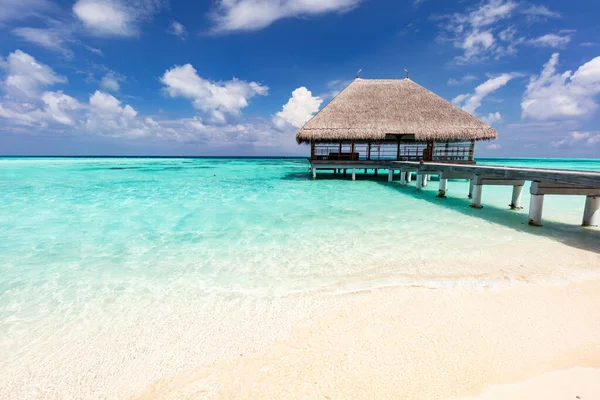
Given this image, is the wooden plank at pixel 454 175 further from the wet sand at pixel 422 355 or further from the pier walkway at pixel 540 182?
the wet sand at pixel 422 355

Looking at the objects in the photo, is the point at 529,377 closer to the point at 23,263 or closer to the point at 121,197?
the point at 23,263

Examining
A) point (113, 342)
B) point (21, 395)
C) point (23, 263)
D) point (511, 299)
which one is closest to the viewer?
point (21, 395)

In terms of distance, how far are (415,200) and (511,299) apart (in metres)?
6.64

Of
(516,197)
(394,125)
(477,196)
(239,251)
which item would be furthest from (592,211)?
(394,125)

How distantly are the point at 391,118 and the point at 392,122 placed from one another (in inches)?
11.2

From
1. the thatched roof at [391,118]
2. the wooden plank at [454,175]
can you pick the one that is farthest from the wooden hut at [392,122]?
the wooden plank at [454,175]

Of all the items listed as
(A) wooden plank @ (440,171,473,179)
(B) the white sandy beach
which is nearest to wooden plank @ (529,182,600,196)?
(B) the white sandy beach

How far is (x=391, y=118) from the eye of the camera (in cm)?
1409

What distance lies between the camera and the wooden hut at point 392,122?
13422mm

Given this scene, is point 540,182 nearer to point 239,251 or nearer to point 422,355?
point 422,355

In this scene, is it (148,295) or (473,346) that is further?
(148,295)

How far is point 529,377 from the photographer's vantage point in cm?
177

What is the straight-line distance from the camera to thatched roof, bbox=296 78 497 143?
525 inches

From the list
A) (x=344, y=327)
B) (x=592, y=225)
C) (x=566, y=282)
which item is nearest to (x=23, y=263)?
(x=344, y=327)
